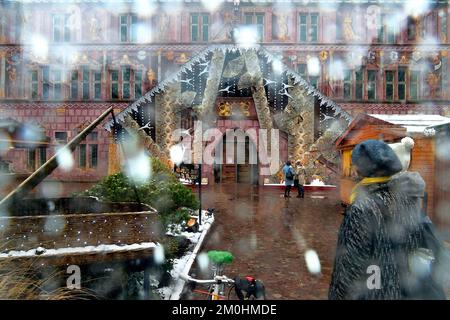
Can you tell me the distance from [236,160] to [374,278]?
21.4 m

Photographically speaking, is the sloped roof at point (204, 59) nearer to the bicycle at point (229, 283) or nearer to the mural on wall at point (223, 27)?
the mural on wall at point (223, 27)

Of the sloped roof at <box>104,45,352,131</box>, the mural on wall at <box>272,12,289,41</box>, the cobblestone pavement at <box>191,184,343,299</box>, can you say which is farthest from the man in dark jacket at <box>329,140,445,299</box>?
the mural on wall at <box>272,12,289,41</box>

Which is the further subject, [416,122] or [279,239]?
[416,122]

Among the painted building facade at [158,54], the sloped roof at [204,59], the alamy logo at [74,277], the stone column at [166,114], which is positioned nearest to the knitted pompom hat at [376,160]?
the alamy logo at [74,277]

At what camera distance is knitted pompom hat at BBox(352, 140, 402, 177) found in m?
2.15

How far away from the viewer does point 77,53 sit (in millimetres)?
23141

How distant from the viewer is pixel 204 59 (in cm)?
2034

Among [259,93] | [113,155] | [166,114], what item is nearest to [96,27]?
[166,114]

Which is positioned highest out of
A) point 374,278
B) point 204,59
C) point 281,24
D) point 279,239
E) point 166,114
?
point 281,24

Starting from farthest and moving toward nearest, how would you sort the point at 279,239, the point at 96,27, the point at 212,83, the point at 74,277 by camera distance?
the point at 96,27, the point at 212,83, the point at 279,239, the point at 74,277

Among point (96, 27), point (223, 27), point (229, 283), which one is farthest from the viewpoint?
point (96, 27)

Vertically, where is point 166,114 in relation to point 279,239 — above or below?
above

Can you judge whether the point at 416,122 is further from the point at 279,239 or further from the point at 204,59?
the point at 204,59

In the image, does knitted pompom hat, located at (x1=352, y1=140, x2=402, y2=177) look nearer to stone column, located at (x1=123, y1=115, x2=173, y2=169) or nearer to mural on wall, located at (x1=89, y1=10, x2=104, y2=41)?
stone column, located at (x1=123, y1=115, x2=173, y2=169)
